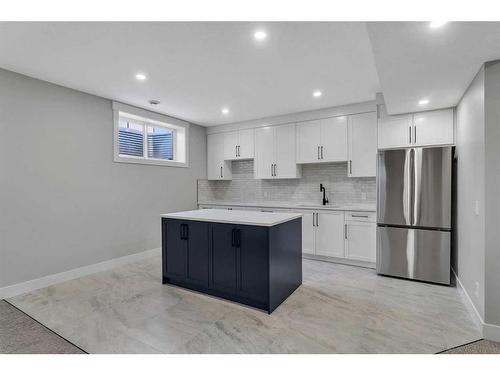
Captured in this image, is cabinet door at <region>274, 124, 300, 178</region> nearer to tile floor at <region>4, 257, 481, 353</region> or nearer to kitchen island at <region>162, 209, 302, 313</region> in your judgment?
kitchen island at <region>162, 209, 302, 313</region>

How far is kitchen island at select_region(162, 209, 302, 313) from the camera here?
105 inches

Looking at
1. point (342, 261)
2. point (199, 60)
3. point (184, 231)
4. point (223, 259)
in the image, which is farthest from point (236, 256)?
point (342, 261)

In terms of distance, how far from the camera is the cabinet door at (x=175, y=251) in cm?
324

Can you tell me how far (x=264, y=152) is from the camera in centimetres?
519

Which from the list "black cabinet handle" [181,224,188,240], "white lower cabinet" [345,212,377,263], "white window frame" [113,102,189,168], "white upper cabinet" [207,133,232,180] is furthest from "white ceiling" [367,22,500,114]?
"white window frame" [113,102,189,168]

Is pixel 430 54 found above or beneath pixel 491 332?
above

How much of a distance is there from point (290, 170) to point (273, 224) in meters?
2.44

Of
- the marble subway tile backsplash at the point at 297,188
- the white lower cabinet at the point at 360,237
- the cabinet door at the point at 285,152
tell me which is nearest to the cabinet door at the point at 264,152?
the cabinet door at the point at 285,152

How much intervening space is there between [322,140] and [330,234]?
1603 millimetres

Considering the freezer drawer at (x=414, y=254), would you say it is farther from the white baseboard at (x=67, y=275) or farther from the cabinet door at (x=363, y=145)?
the white baseboard at (x=67, y=275)

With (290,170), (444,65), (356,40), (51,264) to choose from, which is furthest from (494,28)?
(51,264)

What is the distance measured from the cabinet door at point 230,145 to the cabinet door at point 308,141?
138cm

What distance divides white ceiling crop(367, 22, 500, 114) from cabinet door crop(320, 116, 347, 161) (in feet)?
4.53

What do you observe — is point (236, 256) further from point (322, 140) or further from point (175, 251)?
point (322, 140)
